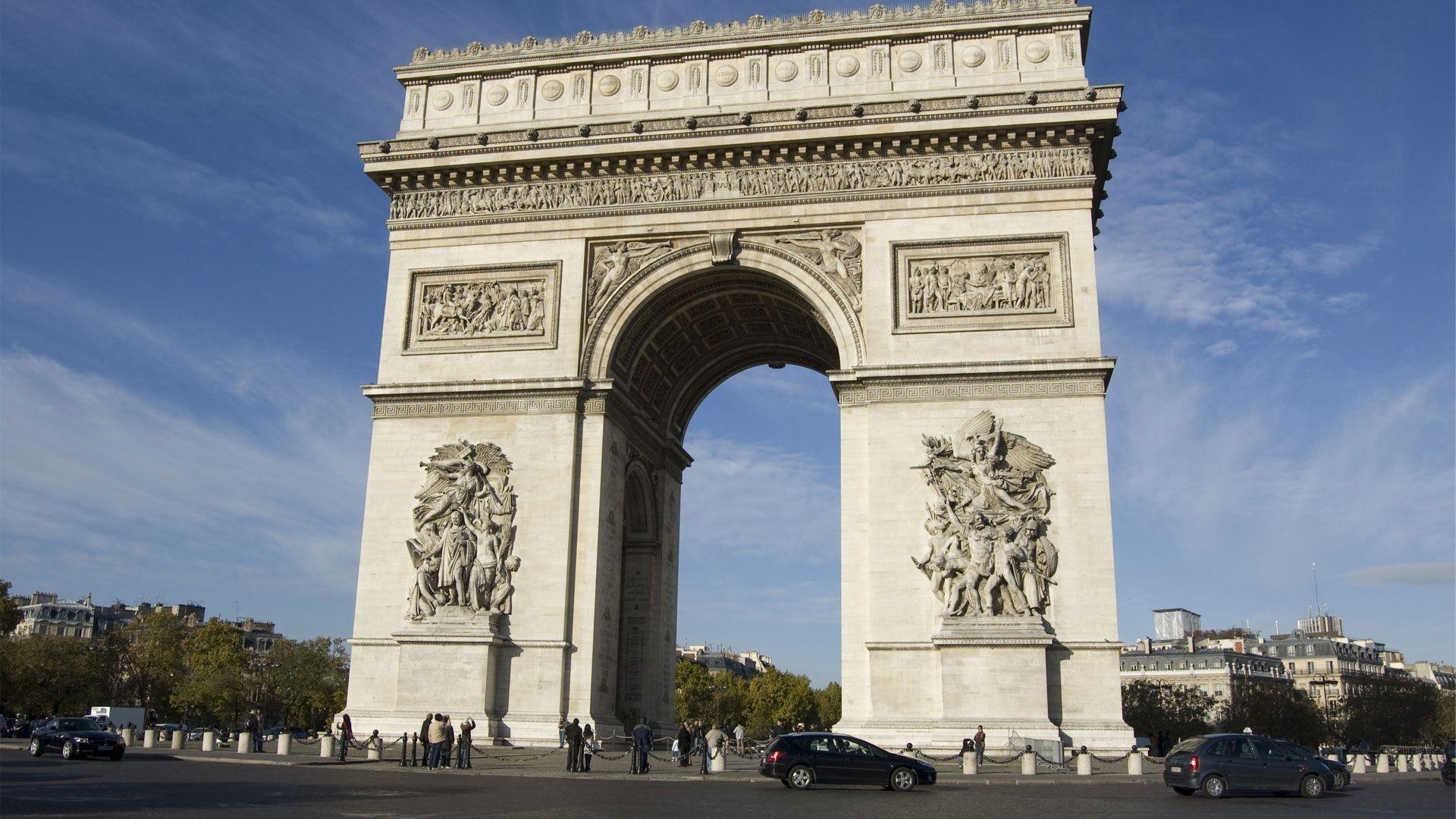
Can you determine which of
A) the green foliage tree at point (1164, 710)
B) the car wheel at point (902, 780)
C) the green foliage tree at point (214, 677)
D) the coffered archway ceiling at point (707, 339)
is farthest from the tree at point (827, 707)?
the car wheel at point (902, 780)

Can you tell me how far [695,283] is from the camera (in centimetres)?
2622

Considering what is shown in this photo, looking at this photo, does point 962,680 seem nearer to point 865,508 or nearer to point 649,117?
point 865,508

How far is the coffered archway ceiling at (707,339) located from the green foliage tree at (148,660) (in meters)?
49.6

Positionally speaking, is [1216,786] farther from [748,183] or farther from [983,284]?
[748,183]

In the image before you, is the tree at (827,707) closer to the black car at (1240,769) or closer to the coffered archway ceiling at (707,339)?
the coffered archway ceiling at (707,339)

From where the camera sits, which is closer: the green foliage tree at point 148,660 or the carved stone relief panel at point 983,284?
the carved stone relief panel at point 983,284

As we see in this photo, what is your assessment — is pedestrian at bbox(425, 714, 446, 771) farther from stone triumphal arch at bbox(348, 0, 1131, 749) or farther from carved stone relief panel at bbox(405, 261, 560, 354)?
carved stone relief panel at bbox(405, 261, 560, 354)

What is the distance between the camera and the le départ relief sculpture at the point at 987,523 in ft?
72.0

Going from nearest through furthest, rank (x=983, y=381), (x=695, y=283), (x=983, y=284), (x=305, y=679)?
(x=983, y=381) → (x=983, y=284) → (x=695, y=283) → (x=305, y=679)

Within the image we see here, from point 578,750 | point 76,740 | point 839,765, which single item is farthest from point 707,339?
point 76,740

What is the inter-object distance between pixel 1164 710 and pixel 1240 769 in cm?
5803

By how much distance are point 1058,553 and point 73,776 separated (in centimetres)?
1632

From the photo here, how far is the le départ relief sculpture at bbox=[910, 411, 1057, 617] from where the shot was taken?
22.0 meters

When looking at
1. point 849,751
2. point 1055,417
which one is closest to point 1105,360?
point 1055,417
